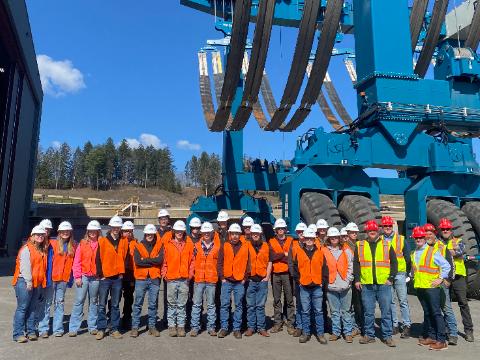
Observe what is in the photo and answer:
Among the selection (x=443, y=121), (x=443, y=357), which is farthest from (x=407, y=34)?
(x=443, y=357)

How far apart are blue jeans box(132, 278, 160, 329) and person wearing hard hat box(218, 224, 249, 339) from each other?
0.99m

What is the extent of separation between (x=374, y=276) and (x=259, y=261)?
164cm

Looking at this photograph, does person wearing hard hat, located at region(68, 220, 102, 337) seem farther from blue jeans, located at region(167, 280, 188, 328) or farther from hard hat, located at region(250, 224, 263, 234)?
hard hat, located at region(250, 224, 263, 234)

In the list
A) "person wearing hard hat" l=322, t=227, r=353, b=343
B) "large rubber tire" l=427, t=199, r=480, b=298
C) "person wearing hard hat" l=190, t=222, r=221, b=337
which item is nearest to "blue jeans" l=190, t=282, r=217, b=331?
"person wearing hard hat" l=190, t=222, r=221, b=337

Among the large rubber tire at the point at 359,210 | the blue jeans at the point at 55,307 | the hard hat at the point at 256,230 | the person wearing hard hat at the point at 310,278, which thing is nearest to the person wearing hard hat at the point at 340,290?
the person wearing hard hat at the point at 310,278

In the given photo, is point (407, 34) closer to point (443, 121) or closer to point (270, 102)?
point (443, 121)

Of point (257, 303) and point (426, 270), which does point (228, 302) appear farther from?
point (426, 270)

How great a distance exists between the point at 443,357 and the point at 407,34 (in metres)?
7.42

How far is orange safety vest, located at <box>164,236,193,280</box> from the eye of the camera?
595 cm

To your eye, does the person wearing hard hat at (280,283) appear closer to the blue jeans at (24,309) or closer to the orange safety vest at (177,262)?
the orange safety vest at (177,262)

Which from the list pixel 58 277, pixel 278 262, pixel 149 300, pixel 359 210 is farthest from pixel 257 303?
pixel 359 210

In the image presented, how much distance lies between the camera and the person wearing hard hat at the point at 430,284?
→ 17.8 feet

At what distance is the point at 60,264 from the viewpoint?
19.1 ft

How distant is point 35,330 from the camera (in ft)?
18.7
